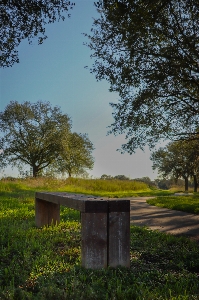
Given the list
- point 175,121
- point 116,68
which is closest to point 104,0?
point 116,68

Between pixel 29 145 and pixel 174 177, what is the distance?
2394 centimetres

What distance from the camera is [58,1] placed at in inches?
411

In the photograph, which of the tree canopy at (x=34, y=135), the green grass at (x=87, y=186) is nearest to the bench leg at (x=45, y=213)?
the green grass at (x=87, y=186)

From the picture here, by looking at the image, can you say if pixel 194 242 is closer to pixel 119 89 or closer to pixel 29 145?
pixel 119 89

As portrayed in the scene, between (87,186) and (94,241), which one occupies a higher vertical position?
(87,186)

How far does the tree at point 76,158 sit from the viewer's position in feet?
129

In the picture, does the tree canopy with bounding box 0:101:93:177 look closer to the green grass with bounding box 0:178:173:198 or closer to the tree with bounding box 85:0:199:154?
the green grass with bounding box 0:178:173:198

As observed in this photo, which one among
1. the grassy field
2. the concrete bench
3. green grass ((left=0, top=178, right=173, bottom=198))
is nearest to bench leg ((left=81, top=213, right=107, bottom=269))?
the concrete bench

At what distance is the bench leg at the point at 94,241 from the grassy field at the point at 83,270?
154 mm

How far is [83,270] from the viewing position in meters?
4.34

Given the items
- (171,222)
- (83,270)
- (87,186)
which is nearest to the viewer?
(83,270)

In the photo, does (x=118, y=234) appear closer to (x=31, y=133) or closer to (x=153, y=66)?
(x=153, y=66)

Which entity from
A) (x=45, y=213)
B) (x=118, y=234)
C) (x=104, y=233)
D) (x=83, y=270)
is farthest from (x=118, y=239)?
(x=45, y=213)

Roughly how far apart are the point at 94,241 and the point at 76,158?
1452 inches
